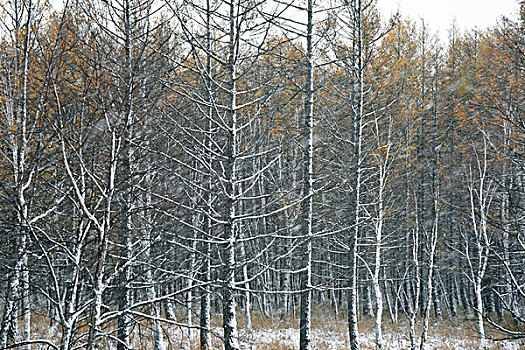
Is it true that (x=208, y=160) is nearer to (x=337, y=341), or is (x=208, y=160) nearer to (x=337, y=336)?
(x=337, y=341)

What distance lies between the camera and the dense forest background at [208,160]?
396 cm

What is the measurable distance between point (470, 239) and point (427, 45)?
449 inches

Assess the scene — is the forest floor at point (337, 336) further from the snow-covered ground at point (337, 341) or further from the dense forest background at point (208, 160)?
the dense forest background at point (208, 160)

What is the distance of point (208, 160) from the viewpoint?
10.6 m

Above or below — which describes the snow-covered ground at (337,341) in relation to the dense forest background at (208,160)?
below

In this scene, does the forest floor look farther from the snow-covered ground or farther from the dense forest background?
the dense forest background

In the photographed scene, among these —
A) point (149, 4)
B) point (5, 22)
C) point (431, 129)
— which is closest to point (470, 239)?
point (431, 129)

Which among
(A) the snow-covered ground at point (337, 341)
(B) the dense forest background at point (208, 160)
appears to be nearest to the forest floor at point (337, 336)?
(A) the snow-covered ground at point (337, 341)

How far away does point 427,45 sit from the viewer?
19.4 meters

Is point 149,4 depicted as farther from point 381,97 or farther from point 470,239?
point 470,239

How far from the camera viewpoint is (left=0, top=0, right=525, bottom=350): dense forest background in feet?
13.0

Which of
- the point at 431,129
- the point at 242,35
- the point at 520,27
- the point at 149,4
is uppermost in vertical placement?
the point at 431,129

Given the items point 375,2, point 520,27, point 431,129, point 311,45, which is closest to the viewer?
point 520,27

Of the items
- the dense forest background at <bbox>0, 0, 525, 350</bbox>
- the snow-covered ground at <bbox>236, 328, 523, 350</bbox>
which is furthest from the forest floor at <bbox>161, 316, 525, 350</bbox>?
the dense forest background at <bbox>0, 0, 525, 350</bbox>
